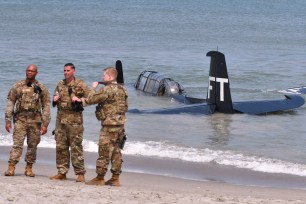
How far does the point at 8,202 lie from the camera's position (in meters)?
10.0

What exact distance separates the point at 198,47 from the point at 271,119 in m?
31.8

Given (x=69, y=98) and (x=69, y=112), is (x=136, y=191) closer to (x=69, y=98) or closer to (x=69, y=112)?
(x=69, y=112)

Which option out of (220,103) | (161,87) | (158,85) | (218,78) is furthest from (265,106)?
(158,85)

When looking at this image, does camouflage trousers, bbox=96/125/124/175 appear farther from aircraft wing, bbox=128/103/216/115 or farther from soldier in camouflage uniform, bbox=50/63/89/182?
aircraft wing, bbox=128/103/216/115

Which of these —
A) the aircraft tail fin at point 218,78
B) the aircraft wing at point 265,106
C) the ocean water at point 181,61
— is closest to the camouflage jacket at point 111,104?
the ocean water at point 181,61

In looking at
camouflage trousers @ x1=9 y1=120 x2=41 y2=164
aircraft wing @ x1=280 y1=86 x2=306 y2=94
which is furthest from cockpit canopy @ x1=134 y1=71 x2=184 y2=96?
camouflage trousers @ x1=9 y1=120 x2=41 y2=164

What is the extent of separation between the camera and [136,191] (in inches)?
446

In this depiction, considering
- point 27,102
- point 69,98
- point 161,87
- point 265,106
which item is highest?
point 69,98

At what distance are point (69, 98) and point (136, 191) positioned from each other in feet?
5.22

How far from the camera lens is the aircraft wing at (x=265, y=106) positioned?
25094 mm

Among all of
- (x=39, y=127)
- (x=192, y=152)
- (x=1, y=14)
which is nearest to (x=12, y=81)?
(x=192, y=152)

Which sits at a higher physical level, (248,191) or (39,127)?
(39,127)

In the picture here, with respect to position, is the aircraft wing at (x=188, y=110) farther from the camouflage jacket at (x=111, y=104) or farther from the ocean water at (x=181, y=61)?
the camouflage jacket at (x=111, y=104)

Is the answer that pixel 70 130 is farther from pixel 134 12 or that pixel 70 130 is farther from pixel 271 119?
pixel 134 12
